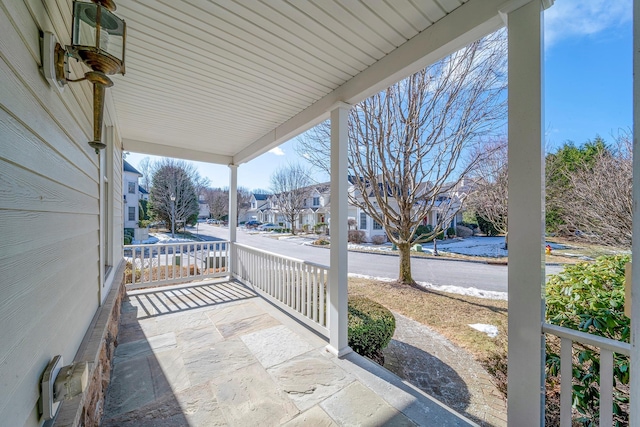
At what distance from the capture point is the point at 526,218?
143 cm

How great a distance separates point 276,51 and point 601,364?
9.38 ft

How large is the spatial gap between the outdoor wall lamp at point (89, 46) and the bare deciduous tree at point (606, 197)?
7327 mm

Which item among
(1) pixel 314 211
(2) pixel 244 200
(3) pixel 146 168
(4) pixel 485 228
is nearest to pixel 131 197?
(3) pixel 146 168

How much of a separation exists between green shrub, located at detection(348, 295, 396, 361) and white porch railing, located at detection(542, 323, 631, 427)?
1.77 metres

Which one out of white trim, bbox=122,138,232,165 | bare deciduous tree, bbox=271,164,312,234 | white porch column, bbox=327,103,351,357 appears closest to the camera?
white porch column, bbox=327,103,351,357

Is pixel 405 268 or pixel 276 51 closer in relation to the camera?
pixel 276 51

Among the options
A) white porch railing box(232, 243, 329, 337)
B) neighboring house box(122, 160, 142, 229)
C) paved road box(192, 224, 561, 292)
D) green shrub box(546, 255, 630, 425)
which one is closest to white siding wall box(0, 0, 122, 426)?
white porch railing box(232, 243, 329, 337)

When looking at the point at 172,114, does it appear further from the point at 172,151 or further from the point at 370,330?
the point at 370,330

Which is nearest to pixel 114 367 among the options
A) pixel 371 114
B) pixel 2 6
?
pixel 2 6

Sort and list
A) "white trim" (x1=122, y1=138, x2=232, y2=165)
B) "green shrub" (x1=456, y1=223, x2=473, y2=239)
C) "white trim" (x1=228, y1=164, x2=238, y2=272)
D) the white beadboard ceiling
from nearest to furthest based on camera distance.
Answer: the white beadboard ceiling < "white trim" (x1=122, y1=138, x2=232, y2=165) < "white trim" (x1=228, y1=164, x2=238, y2=272) < "green shrub" (x1=456, y1=223, x2=473, y2=239)

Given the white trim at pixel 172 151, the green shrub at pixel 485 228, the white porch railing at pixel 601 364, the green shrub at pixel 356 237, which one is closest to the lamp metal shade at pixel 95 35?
the white porch railing at pixel 601 364

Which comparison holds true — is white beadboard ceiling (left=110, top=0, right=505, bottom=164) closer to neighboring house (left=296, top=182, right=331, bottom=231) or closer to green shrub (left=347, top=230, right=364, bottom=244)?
green shrub (left=347, top=230, right=364, bottom=244)

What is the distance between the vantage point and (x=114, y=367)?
249 cm

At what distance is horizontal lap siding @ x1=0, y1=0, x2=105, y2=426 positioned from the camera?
748mm
